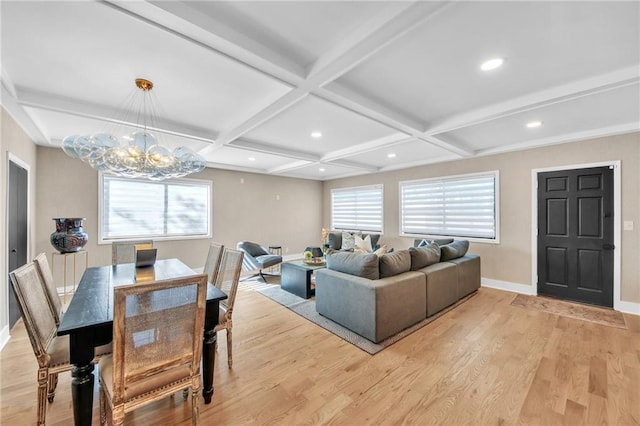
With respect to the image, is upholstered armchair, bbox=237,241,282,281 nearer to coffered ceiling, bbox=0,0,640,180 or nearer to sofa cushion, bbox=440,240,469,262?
coffered ceiling, bbox=0,0,640,180

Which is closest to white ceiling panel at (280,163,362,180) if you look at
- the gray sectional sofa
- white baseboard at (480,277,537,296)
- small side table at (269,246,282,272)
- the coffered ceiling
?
small side table at (269,246,282,272)

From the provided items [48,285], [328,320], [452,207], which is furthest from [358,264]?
[452,207]

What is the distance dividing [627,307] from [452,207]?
8.63 ft

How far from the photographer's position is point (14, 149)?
2930 millimetres

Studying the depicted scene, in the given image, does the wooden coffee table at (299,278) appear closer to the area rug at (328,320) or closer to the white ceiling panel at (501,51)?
the area rug at (328,320)

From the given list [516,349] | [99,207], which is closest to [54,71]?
[99,207]

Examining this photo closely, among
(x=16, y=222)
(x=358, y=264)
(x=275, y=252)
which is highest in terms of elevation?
(x=16, y=222)

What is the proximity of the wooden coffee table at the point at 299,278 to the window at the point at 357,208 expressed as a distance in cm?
286

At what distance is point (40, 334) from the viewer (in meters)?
1.55

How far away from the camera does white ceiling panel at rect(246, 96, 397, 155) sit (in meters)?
2.91

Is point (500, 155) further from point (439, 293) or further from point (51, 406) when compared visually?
point (51, 406)

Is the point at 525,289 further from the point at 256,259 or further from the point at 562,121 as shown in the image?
the point at 256,259

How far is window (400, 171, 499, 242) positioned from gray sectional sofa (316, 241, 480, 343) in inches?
64.0

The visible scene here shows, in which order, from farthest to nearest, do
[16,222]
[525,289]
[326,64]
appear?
[525,289] < [16,222] < [326,64]
